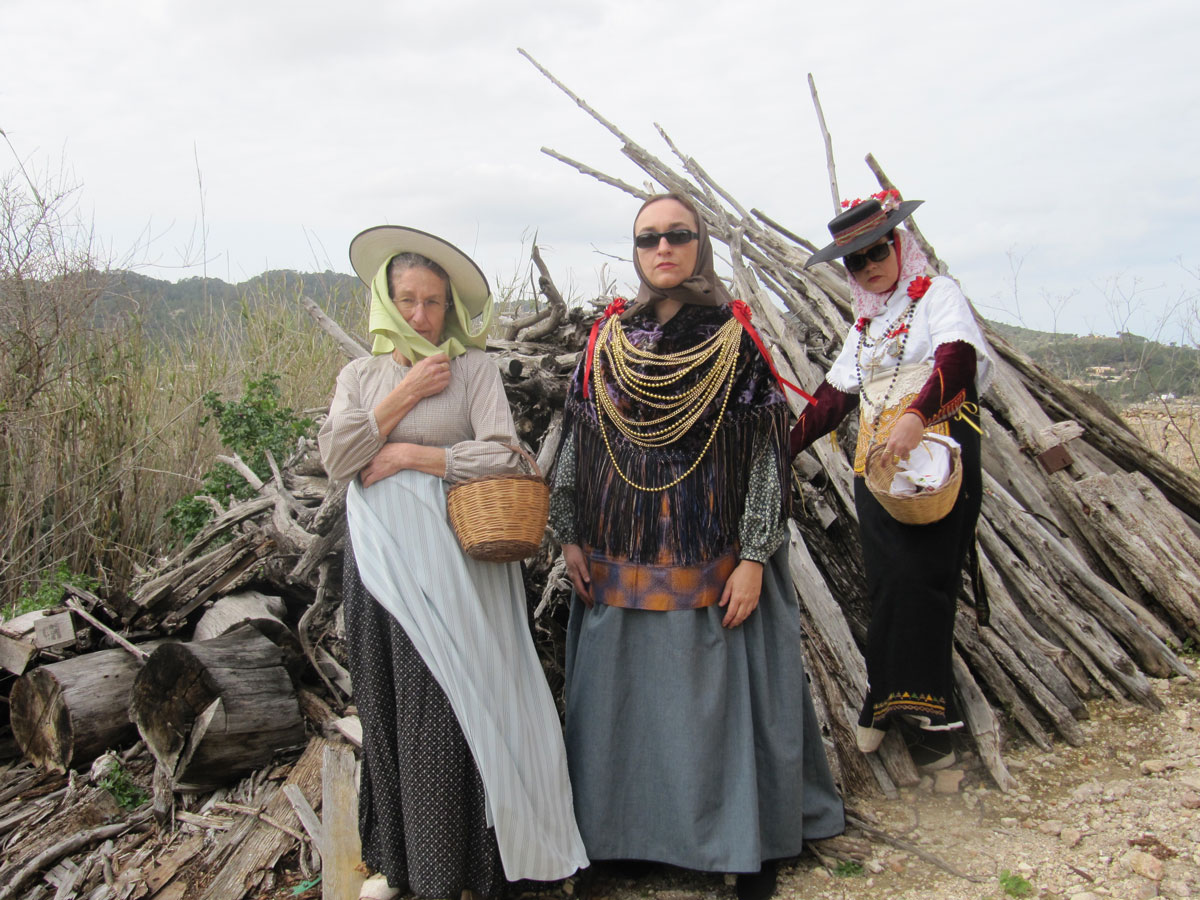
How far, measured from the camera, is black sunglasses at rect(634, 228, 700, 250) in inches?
105

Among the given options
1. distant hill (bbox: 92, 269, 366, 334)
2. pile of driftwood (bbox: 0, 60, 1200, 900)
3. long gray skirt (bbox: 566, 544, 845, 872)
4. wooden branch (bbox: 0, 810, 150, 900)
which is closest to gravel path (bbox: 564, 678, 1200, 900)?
pile of driftwood (bbox: 0, 60, 1200, 900)

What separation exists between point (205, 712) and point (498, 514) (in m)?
1.88

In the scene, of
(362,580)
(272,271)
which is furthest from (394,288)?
(272,271)

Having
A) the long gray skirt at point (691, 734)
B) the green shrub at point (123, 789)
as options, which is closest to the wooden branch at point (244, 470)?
the green shrub at point (123, 789)

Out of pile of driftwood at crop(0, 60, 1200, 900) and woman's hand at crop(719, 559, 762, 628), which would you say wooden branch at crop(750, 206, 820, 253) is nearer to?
pile of driftwood at crop(0, 60, 1200, 900)

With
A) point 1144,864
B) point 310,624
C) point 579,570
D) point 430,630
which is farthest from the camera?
point 310,624

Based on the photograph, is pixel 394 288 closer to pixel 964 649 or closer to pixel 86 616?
pixel 86 616

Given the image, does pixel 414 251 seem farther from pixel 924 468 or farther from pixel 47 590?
pixel 47 590

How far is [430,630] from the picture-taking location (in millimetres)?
2541

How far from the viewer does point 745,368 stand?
2758 millimetres

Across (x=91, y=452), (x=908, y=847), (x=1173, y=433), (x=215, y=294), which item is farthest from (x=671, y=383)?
(x=1173, y=433)

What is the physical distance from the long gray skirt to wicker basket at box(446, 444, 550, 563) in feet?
1.65

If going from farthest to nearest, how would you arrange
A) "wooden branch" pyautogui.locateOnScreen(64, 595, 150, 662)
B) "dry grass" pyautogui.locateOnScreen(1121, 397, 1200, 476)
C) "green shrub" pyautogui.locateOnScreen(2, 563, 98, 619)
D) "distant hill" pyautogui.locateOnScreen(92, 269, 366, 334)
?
"dry grass" pyautogui.locateOnScreen(1121, 397, 1200, 476)
"distant hill" pyautogui.locateOnScreen(92, 269, 366, 334)
"green shrub" pyautogui.locateOnScreen(2, 563, 98, 619)
"wooden branch" pyautogui.locateOnScreen(64, 595, 150, 662)

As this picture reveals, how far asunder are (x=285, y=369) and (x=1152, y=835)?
7074 mm
